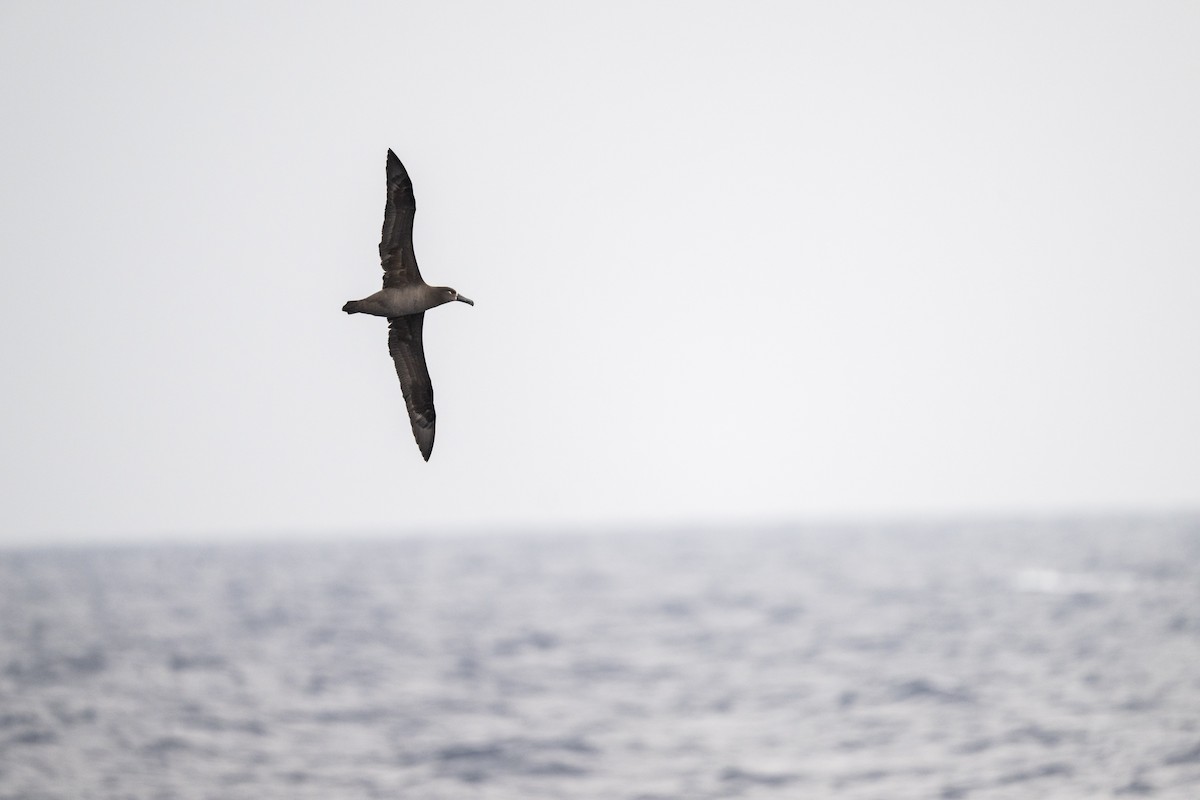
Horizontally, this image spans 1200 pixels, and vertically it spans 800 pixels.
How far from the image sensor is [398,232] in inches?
418

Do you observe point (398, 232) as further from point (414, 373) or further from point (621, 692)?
point (621, 692)

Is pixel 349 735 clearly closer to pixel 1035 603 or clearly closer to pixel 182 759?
pixel 182 759

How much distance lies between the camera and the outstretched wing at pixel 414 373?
1109 centimetres

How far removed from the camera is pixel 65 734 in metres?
41.4

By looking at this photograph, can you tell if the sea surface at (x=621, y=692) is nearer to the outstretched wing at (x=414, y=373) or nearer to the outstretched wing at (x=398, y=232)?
the outstretched wing at (x=414, y=373)

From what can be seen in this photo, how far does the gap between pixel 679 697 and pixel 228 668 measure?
21.9 meters

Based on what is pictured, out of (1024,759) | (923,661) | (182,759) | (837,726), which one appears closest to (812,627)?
(923,661)

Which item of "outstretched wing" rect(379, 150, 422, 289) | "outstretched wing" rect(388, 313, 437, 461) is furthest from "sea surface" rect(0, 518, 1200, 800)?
"outstretched wing" rect(379, 150, 422, 289)

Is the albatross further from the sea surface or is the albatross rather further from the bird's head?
the sea surface

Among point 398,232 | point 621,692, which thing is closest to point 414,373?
point 398,232

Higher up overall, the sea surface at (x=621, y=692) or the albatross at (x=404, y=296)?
the albatross at (x=404, y=296)

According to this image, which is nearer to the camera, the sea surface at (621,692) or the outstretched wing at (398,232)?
the outstretched wing at (398,232)

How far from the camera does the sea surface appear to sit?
3472 centimetres

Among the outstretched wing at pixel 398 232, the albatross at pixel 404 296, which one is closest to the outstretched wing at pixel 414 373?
the albatross at pixel 404 296
